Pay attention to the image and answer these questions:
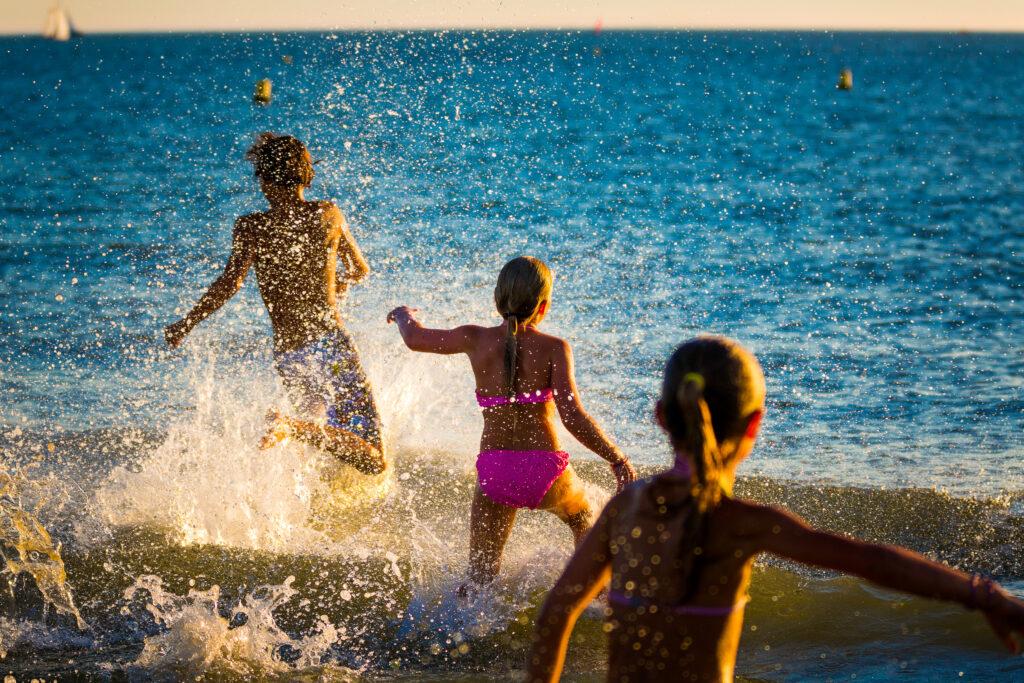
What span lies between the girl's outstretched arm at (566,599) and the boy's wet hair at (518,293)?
78.6 inches

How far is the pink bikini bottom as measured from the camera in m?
4.41

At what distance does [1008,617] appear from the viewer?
1979 millimetres

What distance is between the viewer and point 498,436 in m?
4.49

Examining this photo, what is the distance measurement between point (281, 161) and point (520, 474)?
232 centimetres

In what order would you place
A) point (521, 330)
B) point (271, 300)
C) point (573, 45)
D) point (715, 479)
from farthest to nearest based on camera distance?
point (573, 45), point (271, 300), point (521, 330), point (715, 479)

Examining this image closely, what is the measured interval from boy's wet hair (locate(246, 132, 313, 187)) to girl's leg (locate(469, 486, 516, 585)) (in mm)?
2138

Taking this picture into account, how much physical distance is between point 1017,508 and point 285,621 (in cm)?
403

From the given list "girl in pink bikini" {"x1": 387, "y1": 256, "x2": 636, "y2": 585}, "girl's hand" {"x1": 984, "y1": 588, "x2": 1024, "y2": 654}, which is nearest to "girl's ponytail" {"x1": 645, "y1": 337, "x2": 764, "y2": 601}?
"girl's hand" {"x1": 984, "y1": 588, "x2": 1024, "y2": 654}

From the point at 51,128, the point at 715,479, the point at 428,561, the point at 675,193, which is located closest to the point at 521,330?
the point at 428,561

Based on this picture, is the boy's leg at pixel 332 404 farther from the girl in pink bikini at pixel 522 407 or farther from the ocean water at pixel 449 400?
the girl in pink bikini at pixel 522 407

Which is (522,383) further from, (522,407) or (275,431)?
(275,431)

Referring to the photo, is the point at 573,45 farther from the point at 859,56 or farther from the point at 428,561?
the point at 428,561

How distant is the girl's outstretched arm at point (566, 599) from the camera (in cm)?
237

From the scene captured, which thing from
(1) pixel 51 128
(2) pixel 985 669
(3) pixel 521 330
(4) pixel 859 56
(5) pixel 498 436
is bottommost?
(2) pixel 985 669
